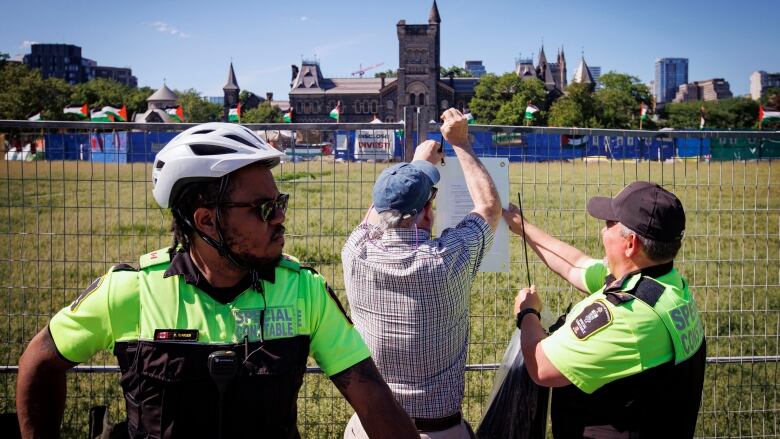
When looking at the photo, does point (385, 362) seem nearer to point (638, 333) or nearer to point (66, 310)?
point (638, 333)

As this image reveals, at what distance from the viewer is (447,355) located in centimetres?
279

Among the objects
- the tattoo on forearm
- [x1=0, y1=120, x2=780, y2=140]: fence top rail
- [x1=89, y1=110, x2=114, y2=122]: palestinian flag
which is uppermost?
[x1=89, y1=110, x2=114, y2=122]: palestinian flag

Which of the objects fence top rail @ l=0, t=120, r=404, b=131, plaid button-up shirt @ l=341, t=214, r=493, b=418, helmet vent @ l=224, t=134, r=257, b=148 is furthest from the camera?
fence top rail @ l=0, t=120, r=404, b=131

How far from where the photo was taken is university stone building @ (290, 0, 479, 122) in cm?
11856

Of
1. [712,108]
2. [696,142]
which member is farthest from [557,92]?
[696,142]

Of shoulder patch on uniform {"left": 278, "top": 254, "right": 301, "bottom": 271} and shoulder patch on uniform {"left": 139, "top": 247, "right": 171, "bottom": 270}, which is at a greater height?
shoulder patch on uniform {"left": 139, "top": 247, "right": 171, "bottom": 270}

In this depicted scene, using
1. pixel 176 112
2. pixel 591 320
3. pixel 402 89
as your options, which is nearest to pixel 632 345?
pixel 591 320

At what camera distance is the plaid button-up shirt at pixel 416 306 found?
2.67 meters

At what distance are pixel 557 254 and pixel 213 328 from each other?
2124mm

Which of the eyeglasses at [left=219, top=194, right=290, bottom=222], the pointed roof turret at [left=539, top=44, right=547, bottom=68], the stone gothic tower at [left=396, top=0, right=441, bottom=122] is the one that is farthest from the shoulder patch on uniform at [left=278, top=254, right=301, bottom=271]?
the pointed roof turret at [left=539, top=44, right=547, bottom=68]

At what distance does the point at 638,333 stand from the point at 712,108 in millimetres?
138675

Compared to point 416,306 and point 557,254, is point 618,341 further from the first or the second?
point 557,254

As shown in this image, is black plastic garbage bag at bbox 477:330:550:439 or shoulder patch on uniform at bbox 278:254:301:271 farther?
black plastic garbage bag at bbox 477:330:550:439

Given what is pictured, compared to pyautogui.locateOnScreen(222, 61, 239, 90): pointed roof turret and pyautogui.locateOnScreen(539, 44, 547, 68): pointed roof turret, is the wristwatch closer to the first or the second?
pyautogui.locateOnScreen(222, 61, 239, 90): pointed roof turret
